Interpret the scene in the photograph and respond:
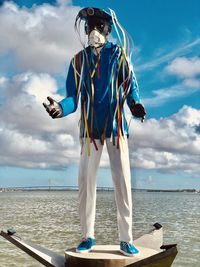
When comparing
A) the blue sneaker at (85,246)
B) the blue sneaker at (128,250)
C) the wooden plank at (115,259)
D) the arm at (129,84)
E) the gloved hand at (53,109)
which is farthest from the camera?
the arm at (129,84)

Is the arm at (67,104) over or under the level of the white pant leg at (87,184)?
over

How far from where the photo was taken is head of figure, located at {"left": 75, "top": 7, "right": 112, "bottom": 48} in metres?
4.45

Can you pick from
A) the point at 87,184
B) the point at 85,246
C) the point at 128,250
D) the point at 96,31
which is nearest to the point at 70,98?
the point at 96,31

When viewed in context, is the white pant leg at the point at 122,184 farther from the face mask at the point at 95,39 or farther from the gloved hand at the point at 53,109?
the face mask at the point at 95,39

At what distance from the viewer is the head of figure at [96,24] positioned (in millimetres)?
4449

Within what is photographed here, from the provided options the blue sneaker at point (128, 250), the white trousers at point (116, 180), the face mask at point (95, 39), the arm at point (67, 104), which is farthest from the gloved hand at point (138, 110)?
the blue sneaker at point (128, 250)

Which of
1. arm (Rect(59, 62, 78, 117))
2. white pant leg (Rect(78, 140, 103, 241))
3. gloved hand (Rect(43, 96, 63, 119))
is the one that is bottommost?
white pant leg (Rect(78, 140, 103, 241))

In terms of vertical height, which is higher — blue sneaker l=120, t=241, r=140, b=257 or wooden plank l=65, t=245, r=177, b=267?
blue sneaker l=120, t=241, r=140, b=257

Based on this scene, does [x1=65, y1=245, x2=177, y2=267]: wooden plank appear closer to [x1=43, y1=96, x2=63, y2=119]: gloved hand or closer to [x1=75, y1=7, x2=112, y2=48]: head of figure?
[x1=43, y1=96, x2=63, y2=119]: gloved hand

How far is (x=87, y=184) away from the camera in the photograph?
4.22 metres

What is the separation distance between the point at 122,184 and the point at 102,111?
733mm

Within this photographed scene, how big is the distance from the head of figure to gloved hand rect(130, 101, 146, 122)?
74 centimetres

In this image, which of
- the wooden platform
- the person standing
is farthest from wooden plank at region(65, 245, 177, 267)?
the person standing

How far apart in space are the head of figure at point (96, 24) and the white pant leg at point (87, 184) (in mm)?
1042
